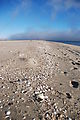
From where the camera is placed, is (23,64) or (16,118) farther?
(23,64)

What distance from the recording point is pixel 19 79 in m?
11.5

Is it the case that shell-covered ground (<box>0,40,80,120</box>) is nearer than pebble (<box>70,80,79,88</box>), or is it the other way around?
shell-covered ground (<box>0,40,80,120</box>)

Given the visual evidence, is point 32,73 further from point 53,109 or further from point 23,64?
point 53,109

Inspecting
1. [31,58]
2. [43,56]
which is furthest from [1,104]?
[43,56]

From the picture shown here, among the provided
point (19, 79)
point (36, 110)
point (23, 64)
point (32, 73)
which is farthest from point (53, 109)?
point (23, 64)

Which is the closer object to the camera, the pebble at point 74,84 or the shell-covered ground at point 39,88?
the shell-covered ground at point 39,88

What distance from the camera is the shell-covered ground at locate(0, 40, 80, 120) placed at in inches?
324

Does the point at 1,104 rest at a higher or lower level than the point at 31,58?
lower

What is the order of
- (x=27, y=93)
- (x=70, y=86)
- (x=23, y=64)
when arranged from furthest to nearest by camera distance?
1. (x=23, y=64)
2. (x=70, y=86)
3. (x=27, y=93)

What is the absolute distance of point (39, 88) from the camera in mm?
10391

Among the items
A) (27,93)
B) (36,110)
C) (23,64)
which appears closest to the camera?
(36,110)

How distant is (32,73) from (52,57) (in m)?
4.97

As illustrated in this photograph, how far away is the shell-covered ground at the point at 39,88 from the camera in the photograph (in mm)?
8234

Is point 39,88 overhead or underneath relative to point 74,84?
overhead
